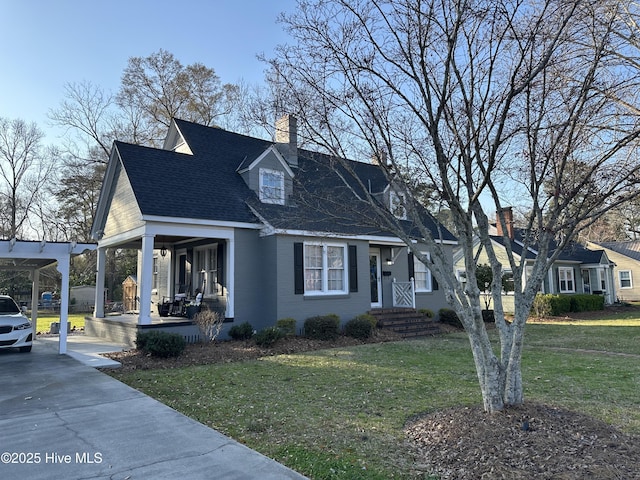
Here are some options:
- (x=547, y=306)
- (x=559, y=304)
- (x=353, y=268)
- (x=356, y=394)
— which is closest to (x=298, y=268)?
(x=353, y=268)

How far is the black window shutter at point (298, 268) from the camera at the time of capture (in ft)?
44.8

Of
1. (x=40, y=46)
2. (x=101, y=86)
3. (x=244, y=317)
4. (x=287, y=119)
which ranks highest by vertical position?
(x=101, y=86)

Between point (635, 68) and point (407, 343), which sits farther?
point (407, 343)

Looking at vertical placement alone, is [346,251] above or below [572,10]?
below

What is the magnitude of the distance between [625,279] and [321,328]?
33.0 metres

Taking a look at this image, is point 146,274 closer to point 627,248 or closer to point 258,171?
point 258,171

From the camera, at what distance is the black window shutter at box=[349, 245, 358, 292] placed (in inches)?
595

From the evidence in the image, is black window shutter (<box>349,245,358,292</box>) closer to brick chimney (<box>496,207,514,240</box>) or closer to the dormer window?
the dormer window

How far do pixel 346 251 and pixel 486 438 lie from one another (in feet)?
35.8

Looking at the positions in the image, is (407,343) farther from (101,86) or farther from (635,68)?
(101,86)

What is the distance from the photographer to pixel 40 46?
12.0 m

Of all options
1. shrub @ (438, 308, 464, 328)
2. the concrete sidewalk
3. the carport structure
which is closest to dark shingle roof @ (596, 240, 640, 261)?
shrub @ (438, 308, 464, 328)

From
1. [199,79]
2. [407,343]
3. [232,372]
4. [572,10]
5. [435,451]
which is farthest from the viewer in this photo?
[199,79]

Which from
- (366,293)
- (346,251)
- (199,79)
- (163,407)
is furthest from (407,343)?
(199,79)
